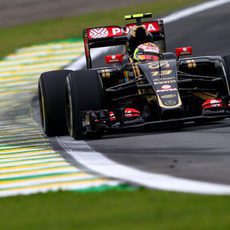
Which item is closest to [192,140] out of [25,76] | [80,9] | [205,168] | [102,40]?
[205,168]

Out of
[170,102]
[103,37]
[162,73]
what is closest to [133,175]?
[170,102]

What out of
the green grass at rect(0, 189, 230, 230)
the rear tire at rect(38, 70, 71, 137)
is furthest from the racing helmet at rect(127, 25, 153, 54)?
the green grass at rect(0, 189, 230, 230)

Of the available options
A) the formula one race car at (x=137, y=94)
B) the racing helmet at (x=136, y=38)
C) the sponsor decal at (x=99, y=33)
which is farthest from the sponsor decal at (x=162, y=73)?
the sponsor decal at (x=99, y=33)

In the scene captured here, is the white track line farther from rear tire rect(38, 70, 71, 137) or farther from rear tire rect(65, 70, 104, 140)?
rear tire rect(38, 70, 71, 137)

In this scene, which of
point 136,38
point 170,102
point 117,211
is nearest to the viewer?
point 117,211

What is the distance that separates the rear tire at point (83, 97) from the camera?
12688 millimetres

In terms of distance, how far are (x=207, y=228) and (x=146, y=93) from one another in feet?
22.5

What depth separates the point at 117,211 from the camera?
22.4ft

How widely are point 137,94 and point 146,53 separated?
1397mm

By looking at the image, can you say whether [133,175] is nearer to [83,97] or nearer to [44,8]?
[83,97]

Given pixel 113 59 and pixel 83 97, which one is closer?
pixel 83 97

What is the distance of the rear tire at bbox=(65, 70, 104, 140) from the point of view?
1269cm

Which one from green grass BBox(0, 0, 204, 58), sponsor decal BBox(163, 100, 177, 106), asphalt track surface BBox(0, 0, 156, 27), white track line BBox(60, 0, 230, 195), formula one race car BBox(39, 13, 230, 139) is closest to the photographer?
white track line BBox(60, 0, 230, 195)

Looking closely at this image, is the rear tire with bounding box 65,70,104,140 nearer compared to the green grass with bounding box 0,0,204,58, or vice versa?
the rear tire with bounding box 65,70,104,140
